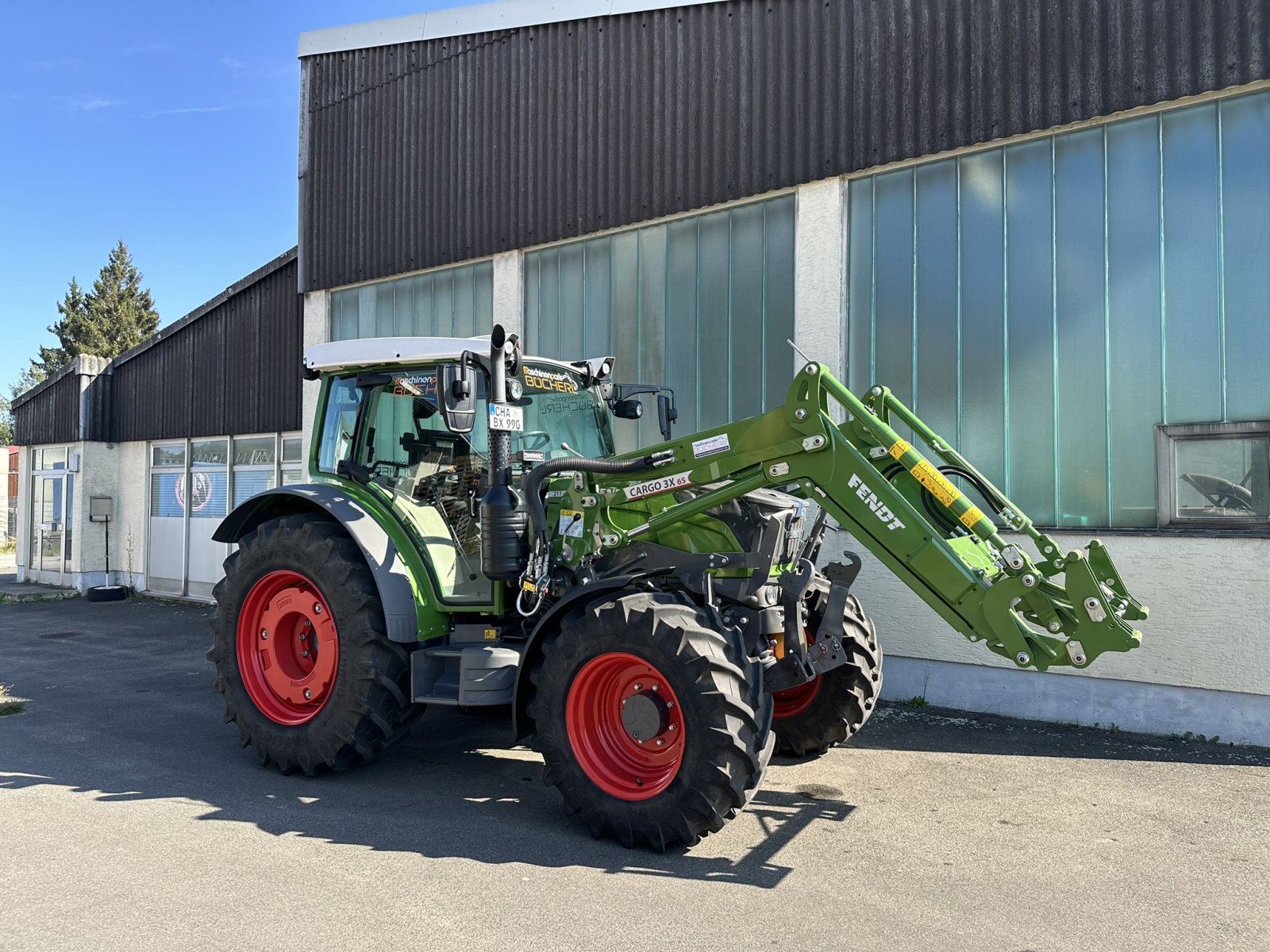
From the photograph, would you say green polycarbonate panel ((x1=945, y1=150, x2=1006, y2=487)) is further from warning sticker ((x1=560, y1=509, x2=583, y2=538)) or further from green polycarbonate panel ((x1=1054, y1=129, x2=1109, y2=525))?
warning sticker ((x1=560, y1=509, x2=583, y2=538))

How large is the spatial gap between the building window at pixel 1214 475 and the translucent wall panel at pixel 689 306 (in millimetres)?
3248

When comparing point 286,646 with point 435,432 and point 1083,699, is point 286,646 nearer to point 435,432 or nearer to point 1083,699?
point 435,432

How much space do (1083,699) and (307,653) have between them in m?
5.50

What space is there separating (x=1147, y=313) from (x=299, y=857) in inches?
261

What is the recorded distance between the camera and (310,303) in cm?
1370

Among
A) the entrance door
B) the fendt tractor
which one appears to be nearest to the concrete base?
the fendt tractor

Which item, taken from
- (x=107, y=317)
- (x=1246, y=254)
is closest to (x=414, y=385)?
(x=1246, y=254)

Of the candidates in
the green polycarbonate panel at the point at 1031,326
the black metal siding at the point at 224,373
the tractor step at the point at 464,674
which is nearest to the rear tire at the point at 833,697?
the tractor step at the point at 464,674

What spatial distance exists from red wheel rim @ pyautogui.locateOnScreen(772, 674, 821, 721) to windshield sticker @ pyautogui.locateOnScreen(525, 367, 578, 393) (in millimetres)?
2331

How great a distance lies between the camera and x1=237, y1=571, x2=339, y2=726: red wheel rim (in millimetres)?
5930

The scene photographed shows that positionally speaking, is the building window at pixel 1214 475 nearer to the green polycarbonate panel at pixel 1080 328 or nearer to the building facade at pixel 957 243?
the building facade at pixel 957 243

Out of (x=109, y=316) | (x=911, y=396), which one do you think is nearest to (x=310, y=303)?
(x=911, y=396)

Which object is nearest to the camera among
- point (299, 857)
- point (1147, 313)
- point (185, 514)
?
point (299, 857)

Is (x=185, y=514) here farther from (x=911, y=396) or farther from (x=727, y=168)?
(x=911, y=396)
